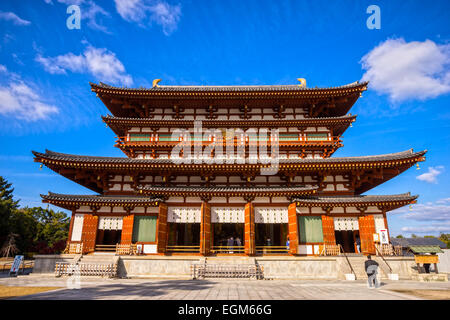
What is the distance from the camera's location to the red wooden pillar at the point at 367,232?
16305 millimetres

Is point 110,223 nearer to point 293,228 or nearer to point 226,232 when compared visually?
point 226,232

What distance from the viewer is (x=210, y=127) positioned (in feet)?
68.8

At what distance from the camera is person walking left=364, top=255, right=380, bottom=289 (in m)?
10.8

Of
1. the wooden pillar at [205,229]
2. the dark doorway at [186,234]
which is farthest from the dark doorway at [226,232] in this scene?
the wooden pillar at [205,229]

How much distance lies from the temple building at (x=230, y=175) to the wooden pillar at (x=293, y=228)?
7 cm

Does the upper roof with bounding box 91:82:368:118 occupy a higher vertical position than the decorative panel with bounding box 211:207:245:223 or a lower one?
higher

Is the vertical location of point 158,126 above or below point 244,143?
above

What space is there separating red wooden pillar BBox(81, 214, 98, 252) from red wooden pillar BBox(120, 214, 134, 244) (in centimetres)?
201

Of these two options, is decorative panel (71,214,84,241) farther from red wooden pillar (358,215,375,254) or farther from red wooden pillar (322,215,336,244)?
red wooden pillar (358,215,375,254)

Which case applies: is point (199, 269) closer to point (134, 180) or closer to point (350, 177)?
point (134, 180)

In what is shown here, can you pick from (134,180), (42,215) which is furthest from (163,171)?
(42,215)

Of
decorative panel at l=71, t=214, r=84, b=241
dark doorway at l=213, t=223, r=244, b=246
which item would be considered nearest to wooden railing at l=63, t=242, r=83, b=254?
decorative panel at l=71, t=214, r=84, b=241

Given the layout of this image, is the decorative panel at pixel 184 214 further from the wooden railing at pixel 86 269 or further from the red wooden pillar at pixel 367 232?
the red wooden pillar at pixel 367 232
